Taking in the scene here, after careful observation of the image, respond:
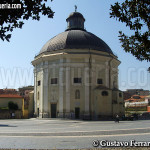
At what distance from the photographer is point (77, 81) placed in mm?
40594

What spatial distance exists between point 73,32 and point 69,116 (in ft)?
53.8

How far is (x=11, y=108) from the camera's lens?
44156mm

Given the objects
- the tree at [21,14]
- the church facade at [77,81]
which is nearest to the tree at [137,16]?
the tree at [21,14]

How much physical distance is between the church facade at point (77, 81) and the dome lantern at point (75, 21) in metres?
6.40

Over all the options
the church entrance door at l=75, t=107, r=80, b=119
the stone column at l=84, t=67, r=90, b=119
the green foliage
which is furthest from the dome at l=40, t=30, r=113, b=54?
the green foliage

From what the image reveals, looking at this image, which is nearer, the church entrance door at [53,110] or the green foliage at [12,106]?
the church entrance door at [53,110]

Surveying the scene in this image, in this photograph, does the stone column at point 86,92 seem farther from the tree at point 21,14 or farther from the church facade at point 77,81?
the tree at point 21,14

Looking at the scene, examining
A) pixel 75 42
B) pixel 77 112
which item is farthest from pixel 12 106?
pixel 75 42

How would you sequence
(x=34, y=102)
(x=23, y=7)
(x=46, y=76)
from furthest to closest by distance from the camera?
(x=34, y=102)
(x=46, y=76)
(x=23, y=7)

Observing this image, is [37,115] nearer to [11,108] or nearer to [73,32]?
[11,108]

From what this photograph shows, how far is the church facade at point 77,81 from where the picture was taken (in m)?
40.0

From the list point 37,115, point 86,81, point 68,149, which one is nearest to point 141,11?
point 68,149

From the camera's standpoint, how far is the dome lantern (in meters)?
49.7

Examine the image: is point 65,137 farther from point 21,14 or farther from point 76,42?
point 76,42
